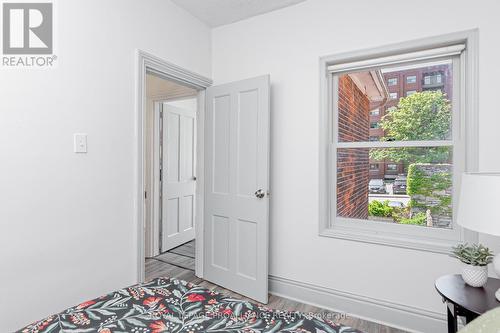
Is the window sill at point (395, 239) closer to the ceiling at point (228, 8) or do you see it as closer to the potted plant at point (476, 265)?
the potted plant at point (476, 265)

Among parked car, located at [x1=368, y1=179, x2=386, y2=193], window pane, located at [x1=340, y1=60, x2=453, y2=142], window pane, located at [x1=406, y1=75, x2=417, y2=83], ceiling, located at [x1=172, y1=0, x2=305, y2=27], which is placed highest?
ceiling, located at [x1=172, y1=0, x2=305, y2=27]

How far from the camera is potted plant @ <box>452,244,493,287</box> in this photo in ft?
4.85

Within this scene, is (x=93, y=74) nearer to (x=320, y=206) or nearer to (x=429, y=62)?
(x=320, y=206)

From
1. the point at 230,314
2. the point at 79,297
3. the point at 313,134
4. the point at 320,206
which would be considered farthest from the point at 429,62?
the point at 79,297

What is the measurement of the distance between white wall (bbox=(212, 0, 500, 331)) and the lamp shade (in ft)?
2.50

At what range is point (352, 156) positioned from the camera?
2527 millimetres

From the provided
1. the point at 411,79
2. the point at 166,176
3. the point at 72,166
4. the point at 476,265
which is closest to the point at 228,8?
the point at 411,79

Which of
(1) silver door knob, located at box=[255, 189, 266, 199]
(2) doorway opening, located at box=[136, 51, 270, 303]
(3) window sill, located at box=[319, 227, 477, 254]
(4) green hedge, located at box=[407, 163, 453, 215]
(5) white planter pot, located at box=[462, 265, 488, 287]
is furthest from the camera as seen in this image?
(1) silver door knob, located at box=[255, 189, 266, 199]

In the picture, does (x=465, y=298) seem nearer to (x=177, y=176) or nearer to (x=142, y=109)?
(x=142, y=109)

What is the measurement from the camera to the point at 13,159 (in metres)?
1.57

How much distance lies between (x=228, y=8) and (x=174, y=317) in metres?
2.59

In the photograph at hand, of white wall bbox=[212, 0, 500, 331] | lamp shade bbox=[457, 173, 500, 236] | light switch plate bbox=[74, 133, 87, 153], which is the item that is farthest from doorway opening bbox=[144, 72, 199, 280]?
lamp shade bbox=[457, 173, 500, 236]

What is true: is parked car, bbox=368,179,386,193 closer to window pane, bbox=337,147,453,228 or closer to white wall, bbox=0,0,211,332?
window pane, bbox=337,147,453,228

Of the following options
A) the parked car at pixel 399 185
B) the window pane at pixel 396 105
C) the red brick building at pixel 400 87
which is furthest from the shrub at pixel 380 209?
the window pane at pixel 396 105
